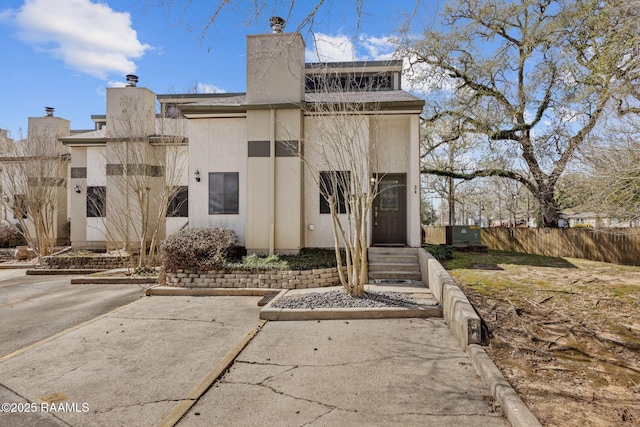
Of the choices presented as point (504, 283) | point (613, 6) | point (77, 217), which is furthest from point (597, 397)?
point (77, 217)

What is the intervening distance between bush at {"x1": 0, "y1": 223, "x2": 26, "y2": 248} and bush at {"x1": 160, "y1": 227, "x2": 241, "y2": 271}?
12.8m

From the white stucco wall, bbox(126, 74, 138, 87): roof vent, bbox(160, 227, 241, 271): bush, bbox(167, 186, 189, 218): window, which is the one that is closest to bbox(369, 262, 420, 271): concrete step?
bbox(160, 227, 241, 271): bush

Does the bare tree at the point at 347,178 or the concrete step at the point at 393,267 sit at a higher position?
the bare tree at the point at 347,178

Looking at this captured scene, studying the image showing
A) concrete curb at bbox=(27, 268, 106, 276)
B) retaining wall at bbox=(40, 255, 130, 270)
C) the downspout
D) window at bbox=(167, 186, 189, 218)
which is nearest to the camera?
the downspout

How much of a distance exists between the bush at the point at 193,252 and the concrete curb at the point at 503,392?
20.9 ft

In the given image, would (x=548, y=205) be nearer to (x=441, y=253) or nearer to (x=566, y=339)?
(x=441, y=253)

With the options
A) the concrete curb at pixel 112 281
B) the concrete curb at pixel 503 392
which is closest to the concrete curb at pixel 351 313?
the concrete curb at pixel 503 392

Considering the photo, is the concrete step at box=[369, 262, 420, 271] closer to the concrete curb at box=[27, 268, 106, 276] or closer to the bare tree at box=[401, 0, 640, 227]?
the bare tree at box=[401, 0, 640, 227]

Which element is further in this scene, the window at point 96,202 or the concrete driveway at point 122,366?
the window at point 96,202

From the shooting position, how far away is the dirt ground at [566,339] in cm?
311

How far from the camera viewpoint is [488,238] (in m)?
16.7

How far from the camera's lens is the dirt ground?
3.11 m

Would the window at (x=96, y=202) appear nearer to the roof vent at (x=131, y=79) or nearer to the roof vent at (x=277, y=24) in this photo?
the roof vent at (x=131, y=79)

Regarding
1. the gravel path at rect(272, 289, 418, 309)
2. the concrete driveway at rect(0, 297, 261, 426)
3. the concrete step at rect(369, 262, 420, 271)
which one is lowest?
the concrete driveway at rect(0, 297, 261, 426)
